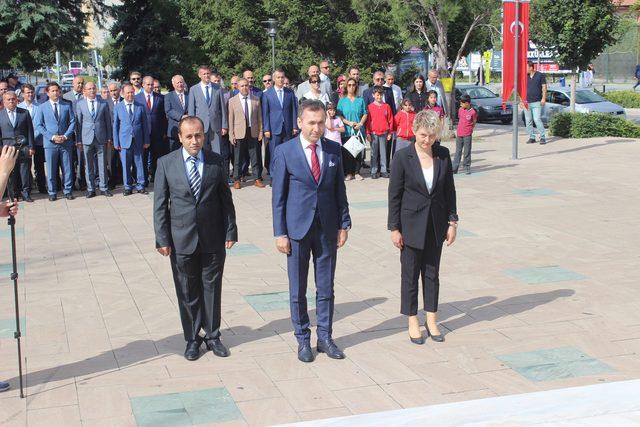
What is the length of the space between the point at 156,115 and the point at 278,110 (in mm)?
2187

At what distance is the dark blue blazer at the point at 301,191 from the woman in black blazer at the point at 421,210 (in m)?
0.62

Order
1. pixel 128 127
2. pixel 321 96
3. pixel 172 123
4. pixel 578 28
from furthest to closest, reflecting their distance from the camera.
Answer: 1. pixel 578 28
2. pixel 321 96
3. pixel 172 123
4. pixel 128 127

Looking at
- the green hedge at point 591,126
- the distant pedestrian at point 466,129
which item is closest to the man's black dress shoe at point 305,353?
the distant pedestrian at point 466,129

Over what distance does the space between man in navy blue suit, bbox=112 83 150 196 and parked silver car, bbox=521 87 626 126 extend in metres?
15.8

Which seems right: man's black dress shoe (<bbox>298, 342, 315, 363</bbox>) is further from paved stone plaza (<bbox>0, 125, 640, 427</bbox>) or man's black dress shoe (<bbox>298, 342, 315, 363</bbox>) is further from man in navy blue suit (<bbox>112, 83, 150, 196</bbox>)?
man in navy blue suit (<bbox>112, 83, 150, 196</bbox>)

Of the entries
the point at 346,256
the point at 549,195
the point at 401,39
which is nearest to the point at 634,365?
the point at 346,256

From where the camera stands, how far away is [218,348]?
6793 mm

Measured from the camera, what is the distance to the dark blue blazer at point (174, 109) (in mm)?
15461

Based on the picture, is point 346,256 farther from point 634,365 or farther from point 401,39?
point 401,39

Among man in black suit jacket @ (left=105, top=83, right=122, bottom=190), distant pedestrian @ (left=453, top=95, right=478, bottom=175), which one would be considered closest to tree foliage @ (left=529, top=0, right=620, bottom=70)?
distant pedestrian @ (left=453, top=95, right=478, bottom=175)

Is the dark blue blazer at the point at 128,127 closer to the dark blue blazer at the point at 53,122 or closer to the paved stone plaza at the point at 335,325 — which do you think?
the dark blue blazer at the point at 53,122

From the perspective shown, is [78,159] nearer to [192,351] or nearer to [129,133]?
[129,133]

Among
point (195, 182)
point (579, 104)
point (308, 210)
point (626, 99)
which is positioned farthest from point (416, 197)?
point (626, 99)

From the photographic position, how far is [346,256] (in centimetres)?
1008
